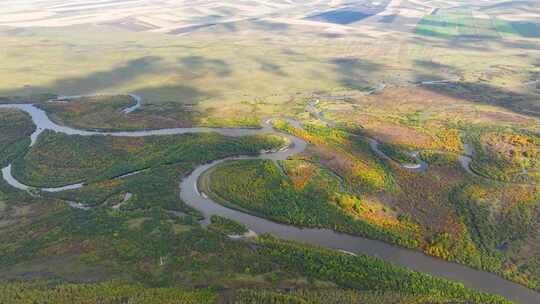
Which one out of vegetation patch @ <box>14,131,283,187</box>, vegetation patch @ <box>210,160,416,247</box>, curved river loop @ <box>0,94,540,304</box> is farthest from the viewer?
vegetation patch @ <box>14,131,283,187</box>

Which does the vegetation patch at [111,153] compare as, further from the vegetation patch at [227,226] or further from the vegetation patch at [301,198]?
the vegetation patch at [227,226]

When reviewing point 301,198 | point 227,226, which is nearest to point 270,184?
point 301,198

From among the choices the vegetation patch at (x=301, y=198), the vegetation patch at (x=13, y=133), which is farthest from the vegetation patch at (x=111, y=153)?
the vegetation patch at (x=301, y=198)

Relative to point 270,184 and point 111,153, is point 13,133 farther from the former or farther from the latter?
point 270,184

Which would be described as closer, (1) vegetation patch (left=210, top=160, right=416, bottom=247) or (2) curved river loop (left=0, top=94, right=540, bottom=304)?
(2) curved river loop (left=0, top=94, right=540, bottom=304)

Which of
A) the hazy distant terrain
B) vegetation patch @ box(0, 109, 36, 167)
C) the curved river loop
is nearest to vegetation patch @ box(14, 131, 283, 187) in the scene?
the hazy distant terrain

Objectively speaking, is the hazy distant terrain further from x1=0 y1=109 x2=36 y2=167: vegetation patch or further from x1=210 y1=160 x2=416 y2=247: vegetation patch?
x1=0 y1=109 x2=36 y2=167: vegetation patch

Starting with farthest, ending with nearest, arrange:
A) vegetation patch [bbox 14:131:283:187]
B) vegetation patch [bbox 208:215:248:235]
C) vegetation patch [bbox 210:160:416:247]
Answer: vegetation patch [bbox 14:131:283:187], vegetation patch [bbox 210:160:416:247], vegetation patch [bbox 208:215:248:235]

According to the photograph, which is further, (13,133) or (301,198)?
(13,133)

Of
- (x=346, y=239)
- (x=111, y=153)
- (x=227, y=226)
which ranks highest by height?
(x=111, y=153)

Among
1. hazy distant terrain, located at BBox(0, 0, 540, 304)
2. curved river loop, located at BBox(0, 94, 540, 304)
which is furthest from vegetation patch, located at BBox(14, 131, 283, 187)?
curved river loop, located at BBox(0, 94, 540, 304)

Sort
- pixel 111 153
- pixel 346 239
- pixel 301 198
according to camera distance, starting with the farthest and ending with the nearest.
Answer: pixel 111 153 → pixel 301 198 → pixel 346 239

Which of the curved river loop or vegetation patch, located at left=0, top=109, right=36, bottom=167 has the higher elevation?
vegetation patch, located at left=0, top=109, right=36, bottom=167
